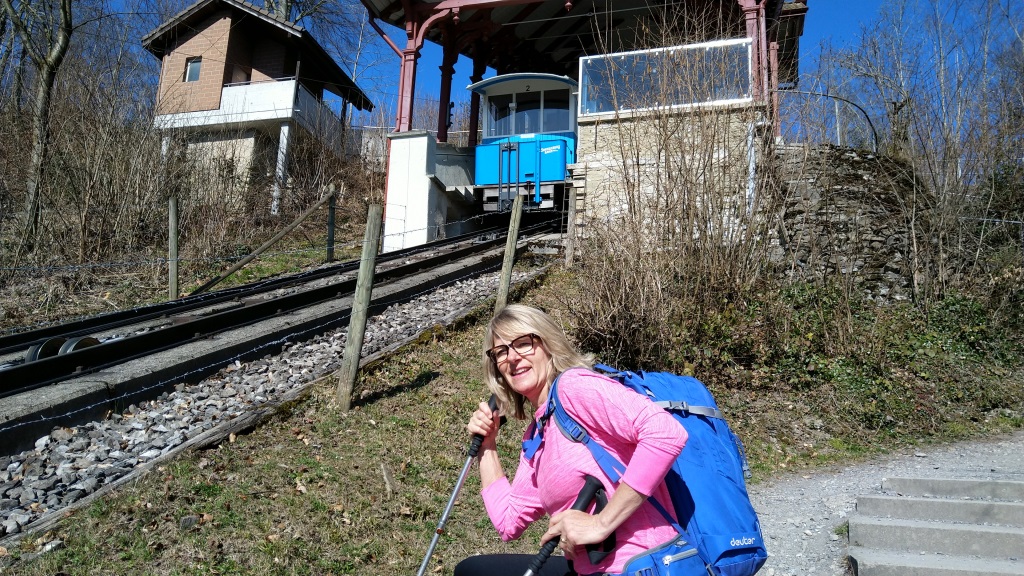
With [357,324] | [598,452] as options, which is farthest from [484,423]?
[357,324]

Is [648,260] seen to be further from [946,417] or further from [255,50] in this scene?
[255,50]

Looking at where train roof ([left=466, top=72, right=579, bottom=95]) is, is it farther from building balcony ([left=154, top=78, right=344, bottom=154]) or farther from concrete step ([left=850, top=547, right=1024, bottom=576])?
concrete step ([left=850, top=547, right=1024, bottom=576])

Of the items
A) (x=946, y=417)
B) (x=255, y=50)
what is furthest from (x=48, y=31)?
(x=946, y=417)

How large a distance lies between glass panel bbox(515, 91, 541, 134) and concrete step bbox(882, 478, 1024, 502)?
1315 centimetres

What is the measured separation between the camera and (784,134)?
→ 898cm

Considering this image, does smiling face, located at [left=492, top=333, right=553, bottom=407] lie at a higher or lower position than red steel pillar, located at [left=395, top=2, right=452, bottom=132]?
lower

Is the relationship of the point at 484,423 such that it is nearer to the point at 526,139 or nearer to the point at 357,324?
the point at 357,324

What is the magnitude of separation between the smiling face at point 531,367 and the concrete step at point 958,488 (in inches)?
162

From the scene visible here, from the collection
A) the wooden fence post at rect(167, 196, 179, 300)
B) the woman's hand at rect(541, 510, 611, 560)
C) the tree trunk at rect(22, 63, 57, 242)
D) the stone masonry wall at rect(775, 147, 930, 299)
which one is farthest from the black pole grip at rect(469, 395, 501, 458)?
the tree trunk at rect(22, 63, 57, 242)

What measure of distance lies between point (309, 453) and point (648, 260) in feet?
14.0

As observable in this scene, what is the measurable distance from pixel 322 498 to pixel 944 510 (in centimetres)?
428

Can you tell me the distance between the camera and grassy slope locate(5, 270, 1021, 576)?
11.7ft

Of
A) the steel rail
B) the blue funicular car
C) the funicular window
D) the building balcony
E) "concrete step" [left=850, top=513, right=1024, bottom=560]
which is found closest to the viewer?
"concrete step" [left=850, top=513, right=1024, bottom=560]

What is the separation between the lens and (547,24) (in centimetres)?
2000
